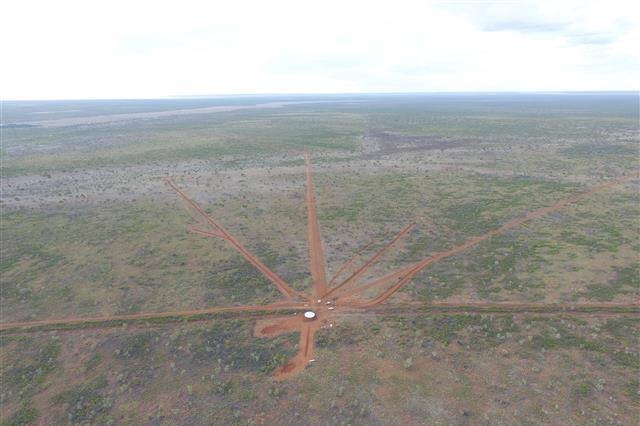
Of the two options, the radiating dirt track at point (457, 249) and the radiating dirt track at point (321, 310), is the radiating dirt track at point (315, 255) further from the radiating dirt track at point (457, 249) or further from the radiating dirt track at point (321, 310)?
the radiating dirt track at point (457, 249)

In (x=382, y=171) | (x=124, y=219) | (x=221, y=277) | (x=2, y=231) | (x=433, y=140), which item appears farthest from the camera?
(x=433, y=140)

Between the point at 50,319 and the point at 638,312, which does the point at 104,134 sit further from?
the point at 638,312

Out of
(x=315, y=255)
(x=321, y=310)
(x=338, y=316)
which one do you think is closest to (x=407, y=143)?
(x=315, y=255)

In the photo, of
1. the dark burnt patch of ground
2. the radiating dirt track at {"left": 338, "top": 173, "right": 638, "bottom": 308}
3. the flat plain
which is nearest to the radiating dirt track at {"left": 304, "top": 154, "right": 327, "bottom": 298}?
the flat plain

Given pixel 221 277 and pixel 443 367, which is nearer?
pixel 443 367

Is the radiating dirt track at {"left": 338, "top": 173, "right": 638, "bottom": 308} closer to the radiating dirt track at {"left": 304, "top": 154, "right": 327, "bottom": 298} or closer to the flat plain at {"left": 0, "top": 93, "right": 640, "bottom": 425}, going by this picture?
the flat plain at {"left": 0, "top": 93, "right": 640, "bottom": 425}

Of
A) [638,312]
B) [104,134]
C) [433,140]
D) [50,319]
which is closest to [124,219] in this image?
[50,319]

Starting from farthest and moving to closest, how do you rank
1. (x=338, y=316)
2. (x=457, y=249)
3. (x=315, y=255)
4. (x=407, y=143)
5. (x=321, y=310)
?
(x=407, y=143)
(x=457, y=249)
(x=315, y=255)
(x=321, y=310)
(x=338, y=316)

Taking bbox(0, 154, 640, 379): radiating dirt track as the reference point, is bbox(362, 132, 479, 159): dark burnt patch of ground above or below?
above

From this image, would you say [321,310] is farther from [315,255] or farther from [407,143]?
[407,143]
